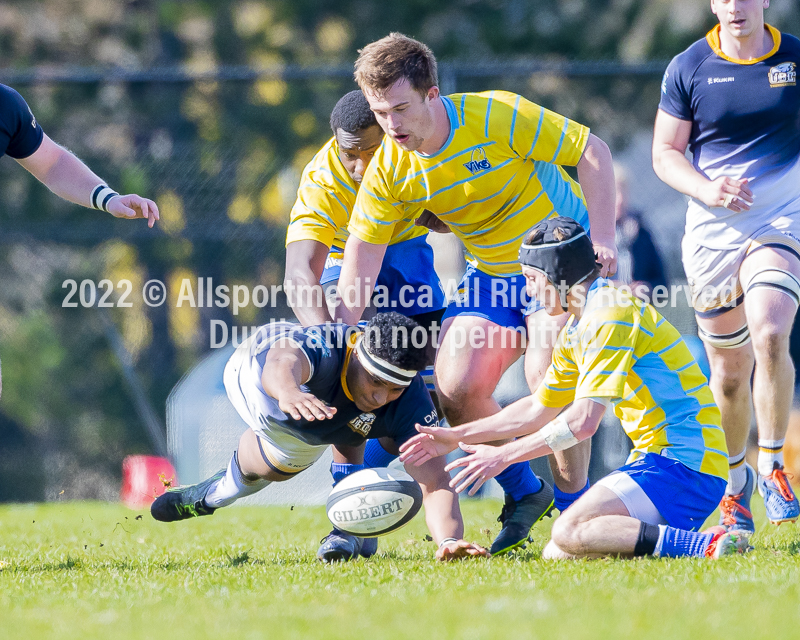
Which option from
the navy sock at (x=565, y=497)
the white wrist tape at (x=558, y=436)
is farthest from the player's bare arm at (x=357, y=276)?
the white wrist tape at (x=558, y=436)

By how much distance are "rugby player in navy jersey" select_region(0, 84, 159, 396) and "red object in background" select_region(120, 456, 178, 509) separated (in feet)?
14.1

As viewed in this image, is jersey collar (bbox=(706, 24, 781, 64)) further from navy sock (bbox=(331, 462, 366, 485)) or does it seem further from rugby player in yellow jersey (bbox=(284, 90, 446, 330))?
navy sock (bbox=(331, 462, 366, 485))

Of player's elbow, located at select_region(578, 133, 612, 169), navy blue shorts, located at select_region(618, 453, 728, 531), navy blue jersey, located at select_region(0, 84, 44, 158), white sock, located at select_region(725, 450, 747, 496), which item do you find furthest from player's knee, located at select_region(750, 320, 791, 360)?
navy blue jersey, located at select_region(0, 84, 44, 158)

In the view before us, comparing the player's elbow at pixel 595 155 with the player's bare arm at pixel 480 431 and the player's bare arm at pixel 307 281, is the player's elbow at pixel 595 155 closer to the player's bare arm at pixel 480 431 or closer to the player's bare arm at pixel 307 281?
the player's bare arm at pixel 480 431

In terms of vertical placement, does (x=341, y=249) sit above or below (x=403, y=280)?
above

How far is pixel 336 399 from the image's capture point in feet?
15.4

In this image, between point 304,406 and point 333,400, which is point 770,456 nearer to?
point 333,400

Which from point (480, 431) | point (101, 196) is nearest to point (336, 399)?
point (480, 431)

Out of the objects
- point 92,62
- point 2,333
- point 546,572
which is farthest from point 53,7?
point 546,572

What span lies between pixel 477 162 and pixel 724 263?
1.42 m

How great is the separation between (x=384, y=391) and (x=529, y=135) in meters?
1.46

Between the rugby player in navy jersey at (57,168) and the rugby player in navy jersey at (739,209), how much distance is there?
108 inches

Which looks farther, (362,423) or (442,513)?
(362,423)

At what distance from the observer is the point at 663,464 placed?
4211 mm
